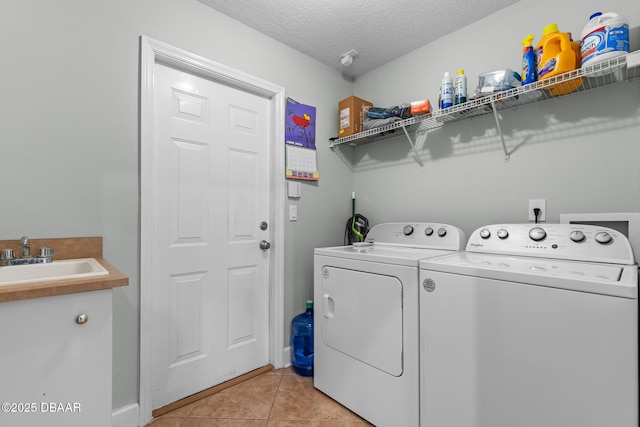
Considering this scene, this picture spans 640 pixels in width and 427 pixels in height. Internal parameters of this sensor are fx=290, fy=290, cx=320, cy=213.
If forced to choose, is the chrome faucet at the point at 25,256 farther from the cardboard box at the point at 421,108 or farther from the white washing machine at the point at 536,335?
the cardboard box at the point at 421,108

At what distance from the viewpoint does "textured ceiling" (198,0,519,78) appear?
5.83ft

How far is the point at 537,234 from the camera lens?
143 cm

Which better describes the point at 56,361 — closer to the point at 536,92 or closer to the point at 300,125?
the point at 300,125

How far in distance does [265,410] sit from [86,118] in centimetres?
181

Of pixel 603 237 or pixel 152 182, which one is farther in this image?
pixel 152 182

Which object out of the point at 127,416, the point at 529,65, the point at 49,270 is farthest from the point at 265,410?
the point at 529,65

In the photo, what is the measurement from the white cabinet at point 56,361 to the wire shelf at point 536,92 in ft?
6.31

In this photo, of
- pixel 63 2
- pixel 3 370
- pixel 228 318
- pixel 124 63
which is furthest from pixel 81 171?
pixel 228 318

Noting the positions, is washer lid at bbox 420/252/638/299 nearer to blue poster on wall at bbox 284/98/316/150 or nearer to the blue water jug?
the blue water jug

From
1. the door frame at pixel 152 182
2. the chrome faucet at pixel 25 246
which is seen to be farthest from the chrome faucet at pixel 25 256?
the door frame at pixel 152 182

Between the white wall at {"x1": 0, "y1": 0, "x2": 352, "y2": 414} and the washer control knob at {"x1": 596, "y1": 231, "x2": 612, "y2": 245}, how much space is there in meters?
2.20

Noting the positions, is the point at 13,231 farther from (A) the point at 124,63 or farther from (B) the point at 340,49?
(B) the point at 340,49

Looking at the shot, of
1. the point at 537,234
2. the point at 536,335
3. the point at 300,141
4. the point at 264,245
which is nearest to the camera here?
the point at 536,335

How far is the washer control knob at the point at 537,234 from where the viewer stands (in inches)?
55.5
